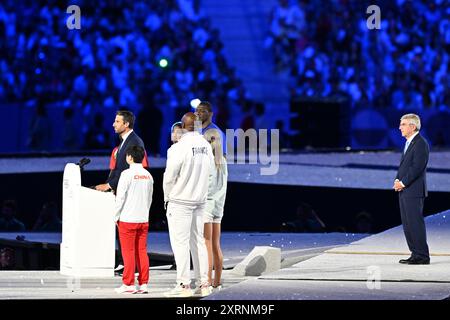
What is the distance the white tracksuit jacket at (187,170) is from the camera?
425 inches

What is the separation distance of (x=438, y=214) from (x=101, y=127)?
11271 mm

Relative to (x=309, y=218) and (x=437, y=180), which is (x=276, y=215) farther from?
(x=437, y=180)

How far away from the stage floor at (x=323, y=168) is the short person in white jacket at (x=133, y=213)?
26.0ft

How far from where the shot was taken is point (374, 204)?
18438mm

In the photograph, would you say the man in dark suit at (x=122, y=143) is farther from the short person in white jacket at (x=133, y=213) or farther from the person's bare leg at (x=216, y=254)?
the person's bare leg at (x=216, y=254)

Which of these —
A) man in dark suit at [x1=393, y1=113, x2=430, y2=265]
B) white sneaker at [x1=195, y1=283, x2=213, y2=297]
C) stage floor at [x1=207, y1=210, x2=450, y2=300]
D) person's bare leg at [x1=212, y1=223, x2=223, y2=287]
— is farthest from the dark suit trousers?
white sneaker at [x1=195, y1=283, x2=213, y2=297]

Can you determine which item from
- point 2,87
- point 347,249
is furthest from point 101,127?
point 347,249

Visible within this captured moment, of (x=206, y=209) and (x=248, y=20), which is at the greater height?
(x=248, y=20)

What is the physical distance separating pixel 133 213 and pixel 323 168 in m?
12.0

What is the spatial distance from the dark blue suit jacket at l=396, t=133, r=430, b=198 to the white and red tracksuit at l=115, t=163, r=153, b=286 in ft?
8.51

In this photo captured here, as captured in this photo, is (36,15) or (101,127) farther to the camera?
(36,15)

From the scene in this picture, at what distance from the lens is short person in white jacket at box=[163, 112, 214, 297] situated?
35.4ft

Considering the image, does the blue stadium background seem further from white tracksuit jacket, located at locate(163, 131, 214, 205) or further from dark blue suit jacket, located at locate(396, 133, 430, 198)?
white tracksuit jacket, located at locate(163, 131, 214, 205)
